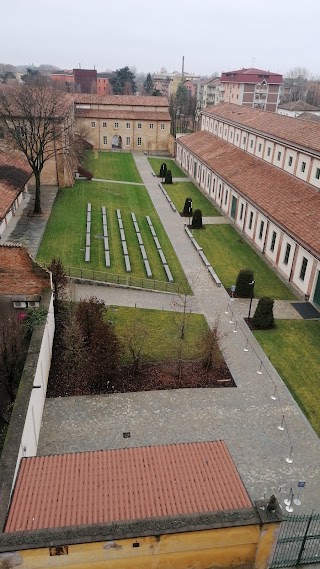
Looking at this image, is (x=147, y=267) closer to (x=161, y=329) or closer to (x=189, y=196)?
(x=161, y=329)

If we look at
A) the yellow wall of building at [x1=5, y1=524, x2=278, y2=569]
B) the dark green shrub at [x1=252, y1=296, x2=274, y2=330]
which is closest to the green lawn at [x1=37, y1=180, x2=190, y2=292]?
the dark green shrub at [x1=252, y1=296, x2=274, y2=330]

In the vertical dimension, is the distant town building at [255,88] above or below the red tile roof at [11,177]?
above

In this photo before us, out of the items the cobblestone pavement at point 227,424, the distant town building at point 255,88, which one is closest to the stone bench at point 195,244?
the cobblestone pavement at point 227,424

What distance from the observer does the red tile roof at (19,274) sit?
18.7 metres

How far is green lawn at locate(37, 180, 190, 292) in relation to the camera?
28.6 metres

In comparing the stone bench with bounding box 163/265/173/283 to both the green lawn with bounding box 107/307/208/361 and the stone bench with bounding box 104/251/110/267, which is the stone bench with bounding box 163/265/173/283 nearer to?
the stone bench with bounding box 104/251/110/267

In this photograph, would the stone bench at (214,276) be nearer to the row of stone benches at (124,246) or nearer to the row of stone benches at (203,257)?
the row of stone benches at (203,257)

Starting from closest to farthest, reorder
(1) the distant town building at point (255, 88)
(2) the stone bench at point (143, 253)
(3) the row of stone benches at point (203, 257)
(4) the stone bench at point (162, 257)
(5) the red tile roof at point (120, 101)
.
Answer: (3) the row of stone benches at point (203, 257), (4) the stone bench at point (162, 257), (2) the stone bench at point (143, 253), (5) the red tile roof at point (120, 101), (1) the distant town building at point (255, 88)

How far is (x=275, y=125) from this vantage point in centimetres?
3856

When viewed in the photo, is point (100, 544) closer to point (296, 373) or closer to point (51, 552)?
point (51, 552)

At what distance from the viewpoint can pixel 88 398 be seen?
54.3 feet

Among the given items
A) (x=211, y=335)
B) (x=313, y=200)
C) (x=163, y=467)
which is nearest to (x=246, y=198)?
(x=313, y=200)

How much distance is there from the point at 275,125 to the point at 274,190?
9827 mm

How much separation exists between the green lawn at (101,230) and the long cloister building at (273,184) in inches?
255
